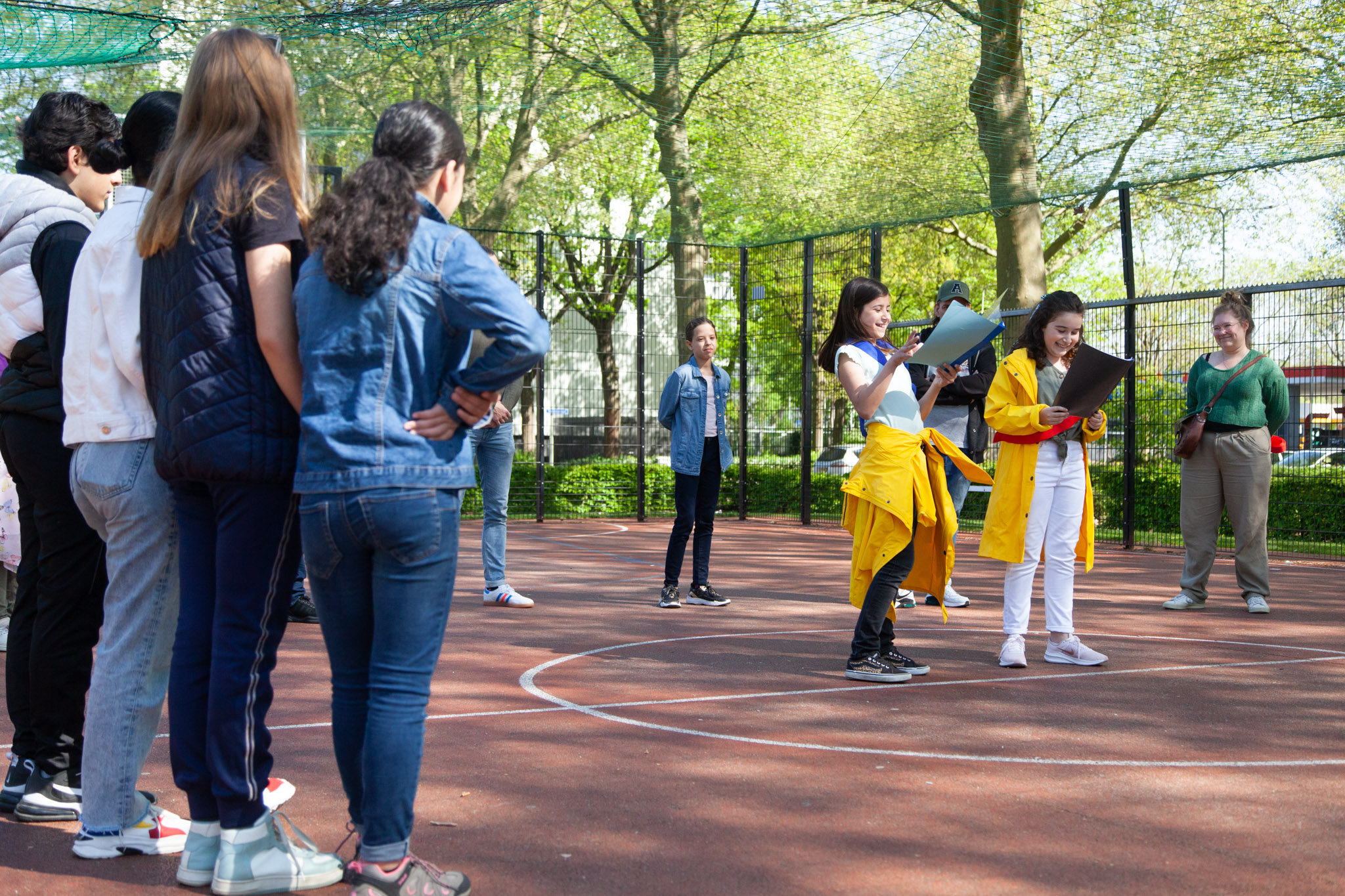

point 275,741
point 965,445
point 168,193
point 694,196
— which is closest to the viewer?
point 168,193

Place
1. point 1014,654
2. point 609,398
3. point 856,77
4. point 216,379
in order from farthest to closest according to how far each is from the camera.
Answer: point 609,398 → point 856,77 → point 1014,654 → point 216,379

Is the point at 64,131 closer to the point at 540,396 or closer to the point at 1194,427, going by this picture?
the point at 1194,427

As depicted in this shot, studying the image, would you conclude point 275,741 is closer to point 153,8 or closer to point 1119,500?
point 153,8

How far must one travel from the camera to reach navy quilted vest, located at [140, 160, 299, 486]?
2818 millimetres

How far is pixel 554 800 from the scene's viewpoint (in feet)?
12.0

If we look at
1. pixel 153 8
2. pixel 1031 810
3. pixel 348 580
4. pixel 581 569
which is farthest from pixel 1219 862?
pixel 153 8

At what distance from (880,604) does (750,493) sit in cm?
1097

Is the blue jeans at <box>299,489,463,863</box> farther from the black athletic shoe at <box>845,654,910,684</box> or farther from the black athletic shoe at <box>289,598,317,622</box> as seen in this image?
the black athletic shoe at <box>289,598,317,622</box>

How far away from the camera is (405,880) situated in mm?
2777

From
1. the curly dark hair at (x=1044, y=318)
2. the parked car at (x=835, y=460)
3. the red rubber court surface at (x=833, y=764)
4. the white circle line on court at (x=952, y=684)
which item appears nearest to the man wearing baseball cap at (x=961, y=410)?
the red rubber court surface at (x=833, y=764)

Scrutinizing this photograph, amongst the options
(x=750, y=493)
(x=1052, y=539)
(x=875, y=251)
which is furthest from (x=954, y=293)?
(x=750, y=493)

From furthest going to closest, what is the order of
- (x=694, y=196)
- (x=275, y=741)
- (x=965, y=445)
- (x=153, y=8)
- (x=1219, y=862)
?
(x=694, y=196) < (x=153, y=8) < (x=965, y=445) < (x=275, y=741) < (x=1219, y=862)

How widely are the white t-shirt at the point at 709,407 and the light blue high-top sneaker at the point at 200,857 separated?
5583mm

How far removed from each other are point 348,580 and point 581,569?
758 cm
